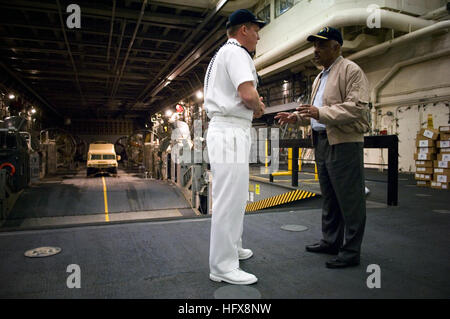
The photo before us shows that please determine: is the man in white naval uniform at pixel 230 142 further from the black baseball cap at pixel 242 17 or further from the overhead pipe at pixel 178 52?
the overhead pipe at pixel 178 52

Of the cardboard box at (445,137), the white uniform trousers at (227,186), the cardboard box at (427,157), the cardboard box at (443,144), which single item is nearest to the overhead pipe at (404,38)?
the cardboard box at (445,137)

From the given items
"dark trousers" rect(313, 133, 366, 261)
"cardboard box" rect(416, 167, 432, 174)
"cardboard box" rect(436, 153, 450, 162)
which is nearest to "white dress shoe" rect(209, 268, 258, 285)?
"dark trousers" rect(313, 133, 366, 261)

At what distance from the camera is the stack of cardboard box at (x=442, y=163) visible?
799 cm

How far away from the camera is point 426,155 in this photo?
8.57 meters

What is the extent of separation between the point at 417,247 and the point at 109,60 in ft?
46.4

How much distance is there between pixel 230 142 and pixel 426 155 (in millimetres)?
8403

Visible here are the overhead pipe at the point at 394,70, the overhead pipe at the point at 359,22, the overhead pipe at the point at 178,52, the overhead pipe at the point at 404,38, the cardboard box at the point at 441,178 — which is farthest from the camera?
the overhead pipe at the point at 394,70

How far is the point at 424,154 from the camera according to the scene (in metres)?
8.62

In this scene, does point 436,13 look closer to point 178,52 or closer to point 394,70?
point 394,70

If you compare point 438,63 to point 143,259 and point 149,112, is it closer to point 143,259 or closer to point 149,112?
point 143,259

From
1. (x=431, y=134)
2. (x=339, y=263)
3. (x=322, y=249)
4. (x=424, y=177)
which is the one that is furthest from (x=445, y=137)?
(x=339, y=263)

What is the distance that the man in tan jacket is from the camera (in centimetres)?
248

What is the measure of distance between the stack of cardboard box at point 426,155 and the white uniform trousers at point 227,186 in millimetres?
8179

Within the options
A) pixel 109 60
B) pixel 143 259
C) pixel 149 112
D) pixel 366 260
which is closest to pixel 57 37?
pixel 109 60
